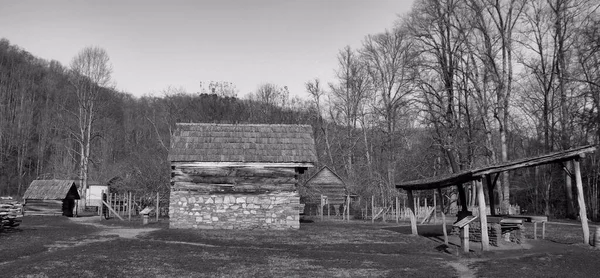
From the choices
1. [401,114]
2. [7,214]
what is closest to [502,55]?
[401,114]

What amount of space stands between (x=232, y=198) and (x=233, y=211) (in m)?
0.64

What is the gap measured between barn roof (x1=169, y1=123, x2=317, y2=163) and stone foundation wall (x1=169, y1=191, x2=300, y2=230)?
1.86 metres

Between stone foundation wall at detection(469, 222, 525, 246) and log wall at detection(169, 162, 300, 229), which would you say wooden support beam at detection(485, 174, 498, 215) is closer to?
stone foundation wall at detection(469, 222, 525, 246)

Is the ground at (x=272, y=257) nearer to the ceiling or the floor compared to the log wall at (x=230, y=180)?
nearer to the floor

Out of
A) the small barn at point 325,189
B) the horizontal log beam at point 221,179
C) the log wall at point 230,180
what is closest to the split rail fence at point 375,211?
the small barn at point 325,189

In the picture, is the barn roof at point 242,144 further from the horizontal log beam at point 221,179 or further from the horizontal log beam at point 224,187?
the horizontal log beam at point 224,187

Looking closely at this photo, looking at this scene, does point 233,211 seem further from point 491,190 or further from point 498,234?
point 498,234

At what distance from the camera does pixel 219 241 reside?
18312 millimetres

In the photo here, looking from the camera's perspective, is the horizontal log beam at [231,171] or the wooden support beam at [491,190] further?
the horizontal log beam at [231,171]

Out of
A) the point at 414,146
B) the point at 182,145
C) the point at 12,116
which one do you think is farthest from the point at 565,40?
the point at 12,116

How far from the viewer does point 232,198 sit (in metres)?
23.9

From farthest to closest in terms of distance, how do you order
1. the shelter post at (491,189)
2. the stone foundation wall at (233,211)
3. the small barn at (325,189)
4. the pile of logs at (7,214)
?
the small barn at (325,189) < the stone foundation wall at (233,211) < the pile of logs at (7,214) < the shelter post at (491,189)

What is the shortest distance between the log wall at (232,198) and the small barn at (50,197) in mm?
13911

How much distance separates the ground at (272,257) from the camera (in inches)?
448
